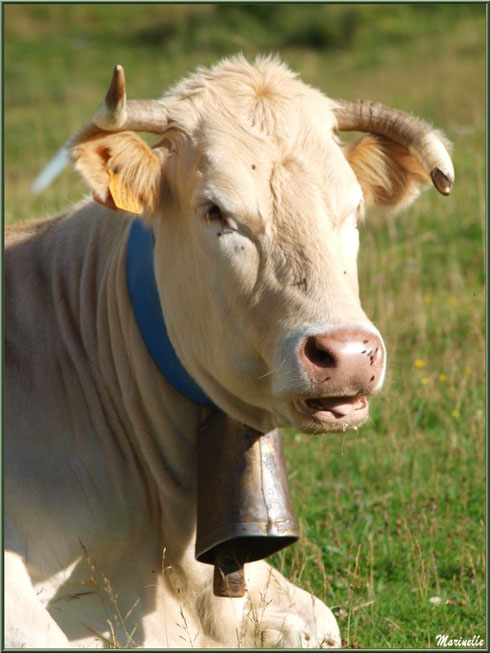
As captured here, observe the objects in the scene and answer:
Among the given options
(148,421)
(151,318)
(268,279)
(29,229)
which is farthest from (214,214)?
(29,229)

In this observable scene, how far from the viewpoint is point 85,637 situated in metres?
4.59

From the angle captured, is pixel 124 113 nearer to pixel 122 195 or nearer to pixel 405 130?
pixel 122 195

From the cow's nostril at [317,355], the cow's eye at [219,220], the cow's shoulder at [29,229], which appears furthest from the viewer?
the cow's shoulder at [29,229]

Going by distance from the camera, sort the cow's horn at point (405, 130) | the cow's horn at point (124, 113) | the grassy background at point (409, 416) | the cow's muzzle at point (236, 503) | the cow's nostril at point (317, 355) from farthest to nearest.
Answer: the grassy background at point (409, 416)
the cow's horn at point (405, 130)
the cow's muzzle at point (236, 503)
the cow's horn at point (124, 113)
the cow's nostril at point (317, 355)

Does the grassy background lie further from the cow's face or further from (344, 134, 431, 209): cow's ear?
(344, 134, 431, 209): cow's ear

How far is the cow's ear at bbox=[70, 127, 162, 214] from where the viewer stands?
14.5ft

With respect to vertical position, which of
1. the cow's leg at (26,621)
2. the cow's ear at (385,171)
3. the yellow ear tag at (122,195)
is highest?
the cow's ear at (385,171)

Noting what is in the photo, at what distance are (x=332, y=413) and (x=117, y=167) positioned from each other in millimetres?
1409

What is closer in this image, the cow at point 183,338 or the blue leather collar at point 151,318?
the cow at point 183,338

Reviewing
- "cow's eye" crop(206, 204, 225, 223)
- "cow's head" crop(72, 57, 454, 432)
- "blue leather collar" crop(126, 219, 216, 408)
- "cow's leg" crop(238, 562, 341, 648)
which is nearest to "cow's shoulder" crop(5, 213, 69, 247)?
"blue leather collar" crop(126, 219, 216, 408)

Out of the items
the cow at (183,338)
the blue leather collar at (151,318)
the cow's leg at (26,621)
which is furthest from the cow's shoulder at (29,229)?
the cow's leg at (26,621)

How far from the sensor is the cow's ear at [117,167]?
14.5ft

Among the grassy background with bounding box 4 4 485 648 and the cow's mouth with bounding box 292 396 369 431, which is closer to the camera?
the cow's mouth with bounding box 292 396 369 431

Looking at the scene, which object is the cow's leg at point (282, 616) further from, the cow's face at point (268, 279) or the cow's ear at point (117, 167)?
the cow's ear at point (117, 167)
